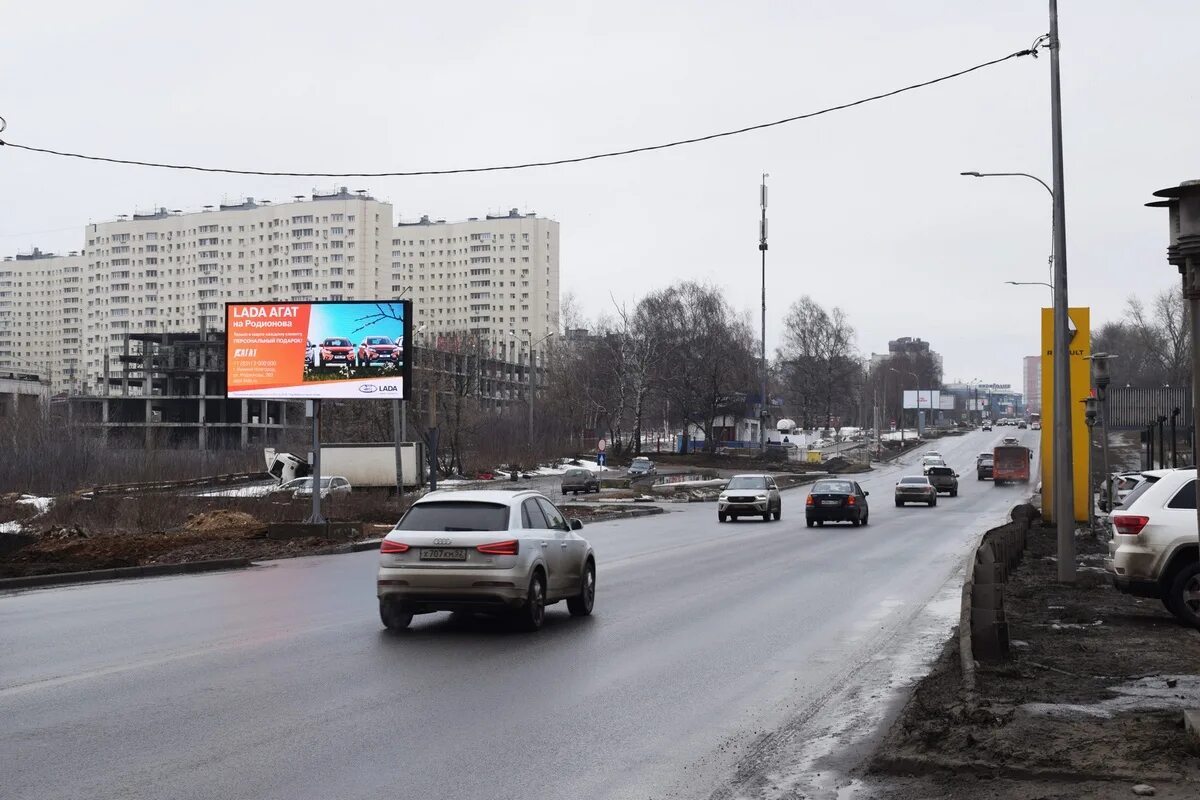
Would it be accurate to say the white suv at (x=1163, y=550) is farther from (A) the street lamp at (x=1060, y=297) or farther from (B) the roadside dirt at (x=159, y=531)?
(B) the roadside dirt at (x=159, y=531)

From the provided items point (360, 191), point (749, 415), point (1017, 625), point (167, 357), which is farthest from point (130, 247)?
point (1017, 625)

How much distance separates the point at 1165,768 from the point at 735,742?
105 inches

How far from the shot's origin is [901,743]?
805 cm

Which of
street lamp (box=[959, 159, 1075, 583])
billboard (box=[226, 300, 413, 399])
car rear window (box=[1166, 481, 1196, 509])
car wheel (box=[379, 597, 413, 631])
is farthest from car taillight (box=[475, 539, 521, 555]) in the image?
billboard (box=[226, 300, 413, 399])

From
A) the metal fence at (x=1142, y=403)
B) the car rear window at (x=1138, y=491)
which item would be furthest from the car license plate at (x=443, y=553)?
the metal fence at (x=1142, y=403)

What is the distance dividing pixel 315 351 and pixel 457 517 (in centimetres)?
1995

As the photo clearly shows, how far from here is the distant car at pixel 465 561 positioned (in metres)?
14.2

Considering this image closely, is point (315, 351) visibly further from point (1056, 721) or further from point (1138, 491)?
point (1056, 721)

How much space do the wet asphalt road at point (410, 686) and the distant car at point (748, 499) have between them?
23389 mm

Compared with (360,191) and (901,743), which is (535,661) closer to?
(901,743)

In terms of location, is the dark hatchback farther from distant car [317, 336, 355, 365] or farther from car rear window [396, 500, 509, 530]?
car rear window [396, 500, 509, 530]

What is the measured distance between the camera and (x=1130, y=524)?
15336 mm

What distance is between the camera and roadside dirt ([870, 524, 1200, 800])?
23.2 feet

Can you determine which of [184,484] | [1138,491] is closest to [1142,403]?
[184,484]
